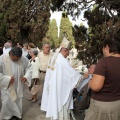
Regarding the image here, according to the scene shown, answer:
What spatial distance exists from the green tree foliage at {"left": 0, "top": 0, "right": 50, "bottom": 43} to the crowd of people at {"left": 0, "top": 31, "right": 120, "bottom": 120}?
21.1 metres

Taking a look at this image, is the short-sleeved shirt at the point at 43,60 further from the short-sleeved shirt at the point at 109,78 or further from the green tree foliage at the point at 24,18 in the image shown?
the green tree foliage at the point at 24,18

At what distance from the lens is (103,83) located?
2887 mm

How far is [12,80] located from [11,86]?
176mm

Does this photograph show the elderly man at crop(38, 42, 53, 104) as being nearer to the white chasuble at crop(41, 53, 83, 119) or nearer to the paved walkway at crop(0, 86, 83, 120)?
the paved walkway at crop(0, 86, 83, 120)

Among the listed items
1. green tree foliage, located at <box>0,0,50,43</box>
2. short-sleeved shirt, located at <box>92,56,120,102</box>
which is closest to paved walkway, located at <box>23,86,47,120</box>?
short-sleeved shirt, located at <box>92,56,120,102</box>

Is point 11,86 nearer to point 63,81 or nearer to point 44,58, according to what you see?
point 63,81

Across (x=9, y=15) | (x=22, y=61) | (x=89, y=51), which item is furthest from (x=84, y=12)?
(x=9, y=15)

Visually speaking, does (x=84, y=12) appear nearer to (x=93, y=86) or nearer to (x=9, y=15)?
(x=93, y=86)

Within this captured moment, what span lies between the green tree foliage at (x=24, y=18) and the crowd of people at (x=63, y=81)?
21.1m

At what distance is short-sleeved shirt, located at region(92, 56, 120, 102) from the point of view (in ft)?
9.40

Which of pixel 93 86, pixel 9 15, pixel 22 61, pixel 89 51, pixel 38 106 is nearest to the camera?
pixel 93 86

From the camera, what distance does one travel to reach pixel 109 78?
9.54ft

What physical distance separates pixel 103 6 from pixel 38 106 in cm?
295

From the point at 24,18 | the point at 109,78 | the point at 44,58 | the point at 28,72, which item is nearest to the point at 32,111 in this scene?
the point at 28,72
